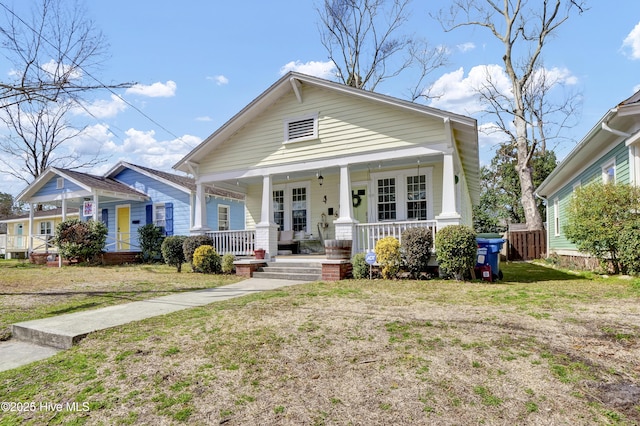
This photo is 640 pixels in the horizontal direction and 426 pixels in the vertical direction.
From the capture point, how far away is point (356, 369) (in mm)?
3188

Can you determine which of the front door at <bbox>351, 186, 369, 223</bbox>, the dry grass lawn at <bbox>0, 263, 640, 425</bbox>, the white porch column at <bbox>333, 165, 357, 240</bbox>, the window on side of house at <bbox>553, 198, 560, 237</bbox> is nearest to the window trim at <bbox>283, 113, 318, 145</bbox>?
the white porch column at <bbox>333, 165, 357, 240</bbox>

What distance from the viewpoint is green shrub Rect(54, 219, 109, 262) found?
15234 millimetres

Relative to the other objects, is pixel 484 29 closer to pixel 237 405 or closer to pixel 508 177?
pixel 508 177

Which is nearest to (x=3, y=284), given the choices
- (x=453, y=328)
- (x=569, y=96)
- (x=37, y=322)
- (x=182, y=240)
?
(x=182, y=240)

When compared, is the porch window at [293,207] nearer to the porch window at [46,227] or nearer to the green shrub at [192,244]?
the green shrub at [192,244]

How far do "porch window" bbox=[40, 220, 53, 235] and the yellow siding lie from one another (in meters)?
18.5

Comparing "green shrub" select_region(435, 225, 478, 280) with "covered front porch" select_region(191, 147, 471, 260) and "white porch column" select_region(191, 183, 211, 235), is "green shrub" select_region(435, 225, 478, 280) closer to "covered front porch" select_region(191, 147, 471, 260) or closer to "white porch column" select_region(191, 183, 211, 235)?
"covered front porch" select_region(191, 147, 471, 260)

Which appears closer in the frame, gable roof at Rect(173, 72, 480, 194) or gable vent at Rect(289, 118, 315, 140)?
gable roof at Rect(173, 72, 480, 194)

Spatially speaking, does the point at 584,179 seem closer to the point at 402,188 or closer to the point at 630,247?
the point at 630,247

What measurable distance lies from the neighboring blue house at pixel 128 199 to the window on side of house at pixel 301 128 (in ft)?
22.7

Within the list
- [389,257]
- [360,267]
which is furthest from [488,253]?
[360,267]

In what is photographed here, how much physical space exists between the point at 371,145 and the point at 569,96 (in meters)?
19.1

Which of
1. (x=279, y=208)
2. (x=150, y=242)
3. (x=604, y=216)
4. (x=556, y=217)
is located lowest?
(x=150, y=242)

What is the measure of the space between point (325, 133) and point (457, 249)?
4923 mm
